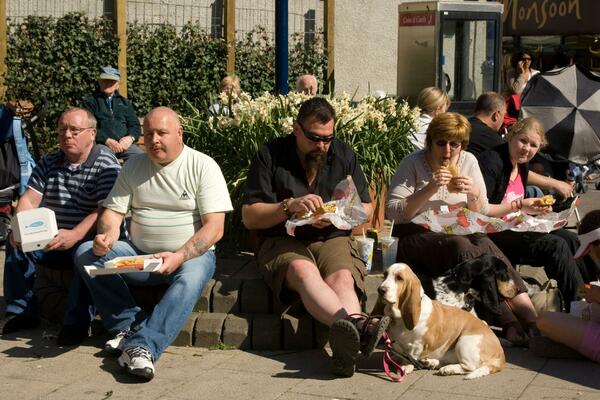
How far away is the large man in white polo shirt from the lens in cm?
605

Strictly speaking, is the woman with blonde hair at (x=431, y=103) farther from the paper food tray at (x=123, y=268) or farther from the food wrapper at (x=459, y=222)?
the paper food tray at (x=123, y=268)

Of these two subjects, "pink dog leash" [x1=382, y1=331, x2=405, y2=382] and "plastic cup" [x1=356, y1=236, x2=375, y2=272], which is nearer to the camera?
"pink dog leash" [x1=382, y1=331, x2=405, y2=382]

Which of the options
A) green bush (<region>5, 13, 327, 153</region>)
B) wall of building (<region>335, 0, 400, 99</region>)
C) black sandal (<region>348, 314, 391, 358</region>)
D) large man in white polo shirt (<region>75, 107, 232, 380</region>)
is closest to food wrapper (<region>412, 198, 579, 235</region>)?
black sandal (<region>348, 314, 391, 358</region>)

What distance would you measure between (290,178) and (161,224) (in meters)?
0.80

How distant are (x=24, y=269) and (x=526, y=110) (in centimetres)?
443

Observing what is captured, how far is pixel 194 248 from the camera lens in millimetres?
6066

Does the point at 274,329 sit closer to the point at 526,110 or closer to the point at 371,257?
the point at 371,257

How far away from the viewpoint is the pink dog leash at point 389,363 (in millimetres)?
5613

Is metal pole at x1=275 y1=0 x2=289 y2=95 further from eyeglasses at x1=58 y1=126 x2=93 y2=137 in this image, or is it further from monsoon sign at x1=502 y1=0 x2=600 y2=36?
monsoon sign at x1=502 y1=0 x2=600 y2=36

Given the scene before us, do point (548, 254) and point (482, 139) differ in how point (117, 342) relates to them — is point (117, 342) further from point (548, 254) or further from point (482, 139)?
point (482, 139)

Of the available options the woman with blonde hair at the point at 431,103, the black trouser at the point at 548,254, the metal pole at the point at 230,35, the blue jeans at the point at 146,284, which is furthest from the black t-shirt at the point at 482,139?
the metal pole at the point at 230,35

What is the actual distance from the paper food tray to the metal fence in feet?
26.1

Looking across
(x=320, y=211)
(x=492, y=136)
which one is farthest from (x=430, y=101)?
(x=320, y=211)

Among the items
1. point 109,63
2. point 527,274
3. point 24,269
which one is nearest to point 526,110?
point 527,274
